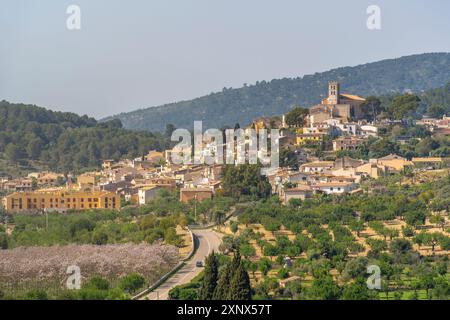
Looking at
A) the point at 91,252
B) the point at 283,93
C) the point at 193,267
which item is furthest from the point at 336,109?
the point at 283,93

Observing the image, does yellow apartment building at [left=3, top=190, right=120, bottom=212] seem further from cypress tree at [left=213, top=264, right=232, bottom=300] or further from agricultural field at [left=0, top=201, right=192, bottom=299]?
cypress tree at [left=213, top=264, right=232, bottom=300]

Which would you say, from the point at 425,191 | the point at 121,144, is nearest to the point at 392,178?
the point at 425,191

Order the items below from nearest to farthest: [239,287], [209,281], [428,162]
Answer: [239,287] → [209,281] → [428,162]

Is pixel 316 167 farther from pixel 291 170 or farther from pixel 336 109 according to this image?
pixel 336 109

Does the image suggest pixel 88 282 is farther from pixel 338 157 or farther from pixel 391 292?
pixel 338 157

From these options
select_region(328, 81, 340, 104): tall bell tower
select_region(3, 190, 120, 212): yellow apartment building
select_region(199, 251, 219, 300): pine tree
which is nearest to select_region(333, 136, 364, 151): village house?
select_region(328, 81, 340, 104): tall bell tower
